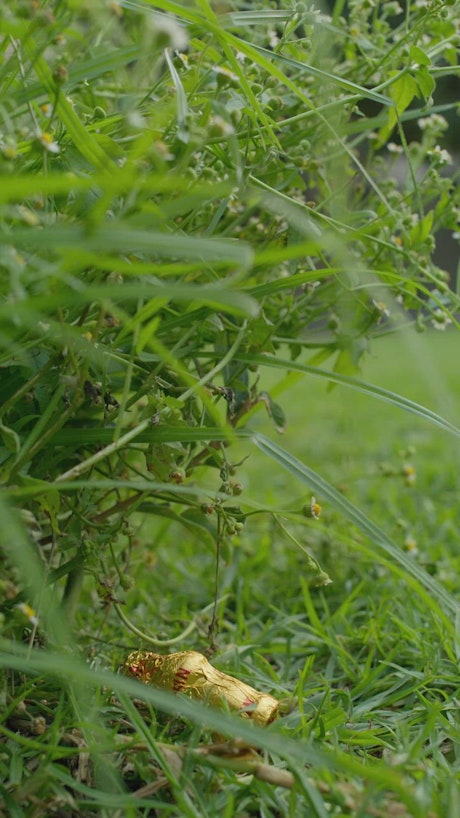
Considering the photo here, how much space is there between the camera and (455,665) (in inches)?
37.2

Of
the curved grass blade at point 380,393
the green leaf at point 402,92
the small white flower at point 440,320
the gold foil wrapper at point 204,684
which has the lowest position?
the gold foil wrapper at point 204,684

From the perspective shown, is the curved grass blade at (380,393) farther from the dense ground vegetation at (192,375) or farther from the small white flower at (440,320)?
the small white flower at (440,320)

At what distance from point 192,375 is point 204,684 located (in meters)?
0.27

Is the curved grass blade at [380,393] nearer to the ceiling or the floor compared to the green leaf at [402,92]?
nearer to the floor

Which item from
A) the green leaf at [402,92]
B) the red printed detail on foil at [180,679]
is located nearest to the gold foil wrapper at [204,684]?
the red printed detail on foil at [180,679]

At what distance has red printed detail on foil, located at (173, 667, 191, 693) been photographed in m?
0.79

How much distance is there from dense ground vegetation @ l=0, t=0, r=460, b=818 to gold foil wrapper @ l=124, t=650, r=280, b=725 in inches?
1.0

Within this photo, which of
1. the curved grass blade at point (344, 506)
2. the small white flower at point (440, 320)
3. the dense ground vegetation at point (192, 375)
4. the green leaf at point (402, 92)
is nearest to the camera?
the dense ground vegetation at point (192, 375)

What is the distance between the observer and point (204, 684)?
784 mm

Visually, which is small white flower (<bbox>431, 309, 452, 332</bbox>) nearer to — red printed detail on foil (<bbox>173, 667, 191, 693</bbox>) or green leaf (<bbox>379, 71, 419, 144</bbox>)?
green leaf (<bbox>379, 71, 419, 144</bbox>)

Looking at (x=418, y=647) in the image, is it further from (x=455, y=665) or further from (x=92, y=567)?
(x=92, y=567)

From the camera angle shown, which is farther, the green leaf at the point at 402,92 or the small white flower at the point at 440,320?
the small white flower at the point at 440,320

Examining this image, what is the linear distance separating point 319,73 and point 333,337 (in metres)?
0.31

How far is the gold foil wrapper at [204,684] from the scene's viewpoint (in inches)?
30.2
